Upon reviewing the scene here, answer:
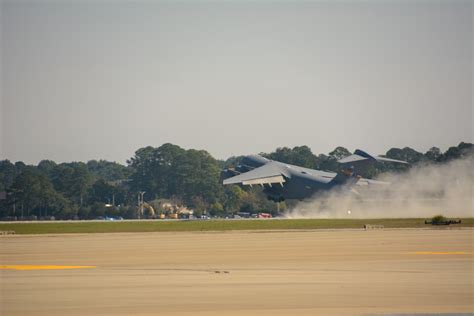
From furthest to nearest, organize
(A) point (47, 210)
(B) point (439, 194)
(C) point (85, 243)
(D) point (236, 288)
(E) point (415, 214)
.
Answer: (A) point (47, 210)
(B) point (439, 194)
(E) point (415, 214)
(C) point (85, 243)
(D) point (236, 288)

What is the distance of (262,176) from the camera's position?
97.7 meters

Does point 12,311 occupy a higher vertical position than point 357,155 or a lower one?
lower

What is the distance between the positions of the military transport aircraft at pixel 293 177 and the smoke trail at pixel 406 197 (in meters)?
1.39

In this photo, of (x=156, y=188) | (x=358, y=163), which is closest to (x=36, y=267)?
(x=358, y=163)

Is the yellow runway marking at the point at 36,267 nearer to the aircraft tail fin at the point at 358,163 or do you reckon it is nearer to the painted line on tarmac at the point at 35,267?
the painted line on tarmac at the point at 35,267

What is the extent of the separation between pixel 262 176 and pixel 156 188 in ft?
211

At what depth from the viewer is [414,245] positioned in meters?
42.0

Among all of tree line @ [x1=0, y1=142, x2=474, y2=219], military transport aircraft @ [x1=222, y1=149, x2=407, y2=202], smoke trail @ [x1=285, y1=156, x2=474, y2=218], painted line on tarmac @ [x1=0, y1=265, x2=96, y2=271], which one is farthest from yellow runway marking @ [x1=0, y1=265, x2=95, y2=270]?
tree line @ [x1=0, y1=142, x2=474, y2=219]

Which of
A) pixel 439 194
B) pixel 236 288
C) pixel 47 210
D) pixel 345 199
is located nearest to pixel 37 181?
pixel 47 210

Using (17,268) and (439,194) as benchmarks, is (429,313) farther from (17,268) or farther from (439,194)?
(439,194)

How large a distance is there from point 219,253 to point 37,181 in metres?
109

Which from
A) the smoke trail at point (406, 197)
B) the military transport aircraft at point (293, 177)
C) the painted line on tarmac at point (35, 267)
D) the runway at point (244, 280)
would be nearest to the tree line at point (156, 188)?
the military transport aircraft at point (293, 177)

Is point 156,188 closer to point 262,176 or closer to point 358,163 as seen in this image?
point 262,176

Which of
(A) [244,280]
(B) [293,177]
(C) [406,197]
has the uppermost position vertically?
(B) [293,177]
